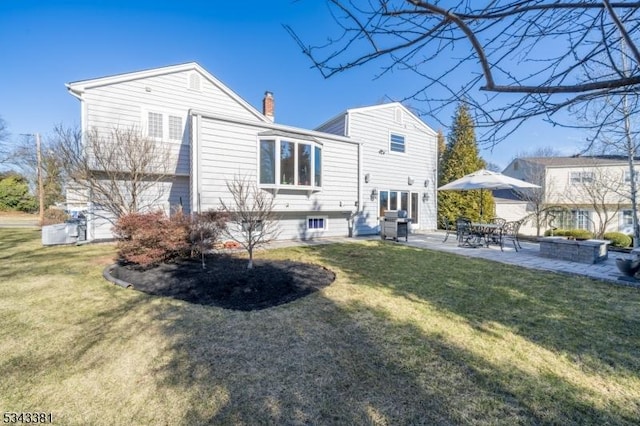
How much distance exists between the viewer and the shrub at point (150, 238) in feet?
19.1

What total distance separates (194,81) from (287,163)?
5896mm

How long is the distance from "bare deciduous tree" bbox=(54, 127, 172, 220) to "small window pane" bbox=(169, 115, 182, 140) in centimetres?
111

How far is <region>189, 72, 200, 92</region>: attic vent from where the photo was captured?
11.6 m

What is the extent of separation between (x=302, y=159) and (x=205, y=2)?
18.2 feet

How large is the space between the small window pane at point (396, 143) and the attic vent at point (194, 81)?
943cm

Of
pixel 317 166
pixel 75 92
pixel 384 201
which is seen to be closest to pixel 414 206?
pixel 384 201

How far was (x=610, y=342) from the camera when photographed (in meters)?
3.07

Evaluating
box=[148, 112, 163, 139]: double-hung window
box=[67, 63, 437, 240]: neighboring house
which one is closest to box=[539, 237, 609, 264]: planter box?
box=[67, 63, 437, 240]: neighboring house

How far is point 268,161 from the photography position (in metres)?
9.82

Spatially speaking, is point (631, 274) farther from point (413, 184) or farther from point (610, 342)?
point (413, 184)

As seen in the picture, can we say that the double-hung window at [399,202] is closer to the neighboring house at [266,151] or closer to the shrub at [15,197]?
the neighboring house at [266,151]

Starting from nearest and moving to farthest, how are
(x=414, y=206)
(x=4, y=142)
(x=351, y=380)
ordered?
(x=351, y=380), (x=414, y=206), (x=4, y=142)

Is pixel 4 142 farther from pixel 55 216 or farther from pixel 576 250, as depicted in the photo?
pixel 576 250

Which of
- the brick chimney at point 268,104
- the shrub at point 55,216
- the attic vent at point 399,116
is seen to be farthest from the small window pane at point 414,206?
the shrub at point 55,216
